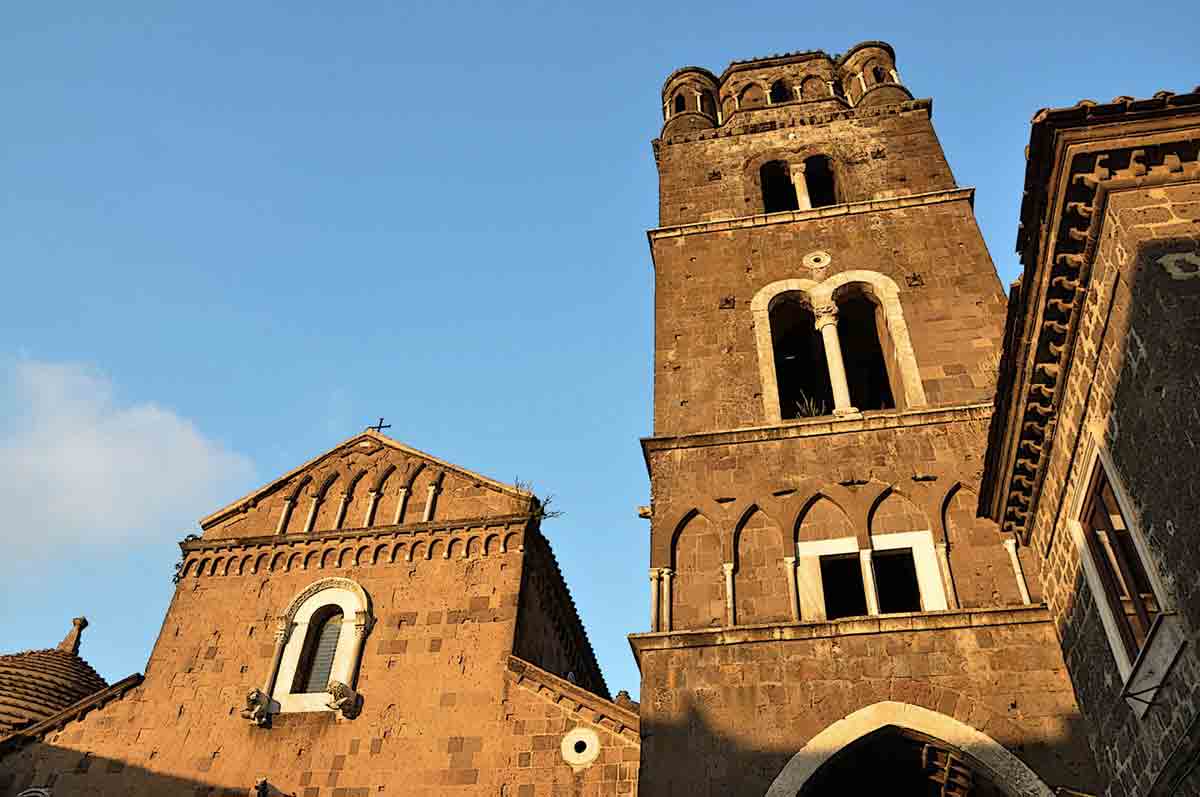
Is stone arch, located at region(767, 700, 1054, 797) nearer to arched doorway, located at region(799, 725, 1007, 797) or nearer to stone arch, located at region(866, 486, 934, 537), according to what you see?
arched doorway, located at region(799, 725, 1007, 797)

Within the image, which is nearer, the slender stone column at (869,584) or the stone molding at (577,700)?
the slender stone column at (869,584)

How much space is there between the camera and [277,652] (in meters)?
15.2

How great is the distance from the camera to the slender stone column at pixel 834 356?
1420 centimetres

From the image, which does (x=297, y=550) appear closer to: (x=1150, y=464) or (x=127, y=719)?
(x=127, y=719)

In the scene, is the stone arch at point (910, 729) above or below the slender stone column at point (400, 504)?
below

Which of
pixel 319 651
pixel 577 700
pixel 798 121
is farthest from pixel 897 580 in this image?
pixel 798 121

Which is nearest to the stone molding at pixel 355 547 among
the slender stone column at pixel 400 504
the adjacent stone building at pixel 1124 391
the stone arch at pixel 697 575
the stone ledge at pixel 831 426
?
the slender stone column at pixel 400 504

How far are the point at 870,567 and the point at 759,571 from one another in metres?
1.35

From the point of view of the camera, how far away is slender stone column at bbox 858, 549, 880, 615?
1148 cm

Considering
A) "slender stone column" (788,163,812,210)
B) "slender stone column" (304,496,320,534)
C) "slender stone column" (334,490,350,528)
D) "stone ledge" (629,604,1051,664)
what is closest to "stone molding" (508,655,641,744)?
"stone ledge" (629,604,1051,664)

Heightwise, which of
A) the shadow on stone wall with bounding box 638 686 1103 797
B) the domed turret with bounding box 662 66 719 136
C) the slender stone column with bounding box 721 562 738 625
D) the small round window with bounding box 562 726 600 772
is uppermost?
the domed turret with bounding box 662 66 719 136

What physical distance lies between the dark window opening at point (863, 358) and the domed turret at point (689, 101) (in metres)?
6.54

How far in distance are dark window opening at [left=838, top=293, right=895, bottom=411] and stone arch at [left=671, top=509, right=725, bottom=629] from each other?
16.9 feet

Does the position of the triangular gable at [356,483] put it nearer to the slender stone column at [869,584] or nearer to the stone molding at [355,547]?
the stone molding at [355,547]
